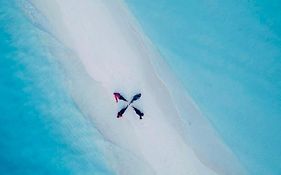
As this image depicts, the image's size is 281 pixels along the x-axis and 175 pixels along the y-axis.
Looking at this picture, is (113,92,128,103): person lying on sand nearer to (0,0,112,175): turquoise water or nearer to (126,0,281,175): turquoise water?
(0,0,112,175): turquoise water

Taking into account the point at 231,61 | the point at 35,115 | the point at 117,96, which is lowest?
the point at 35,115

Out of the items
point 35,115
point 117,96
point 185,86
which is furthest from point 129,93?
point 35,115

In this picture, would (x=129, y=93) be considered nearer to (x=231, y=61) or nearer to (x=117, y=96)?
(x=117, y=96)

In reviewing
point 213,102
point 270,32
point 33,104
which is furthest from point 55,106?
point 270,32

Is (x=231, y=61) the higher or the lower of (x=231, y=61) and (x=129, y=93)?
the higher

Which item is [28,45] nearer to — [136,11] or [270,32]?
[136,11]

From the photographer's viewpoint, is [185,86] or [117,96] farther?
[117,96]
